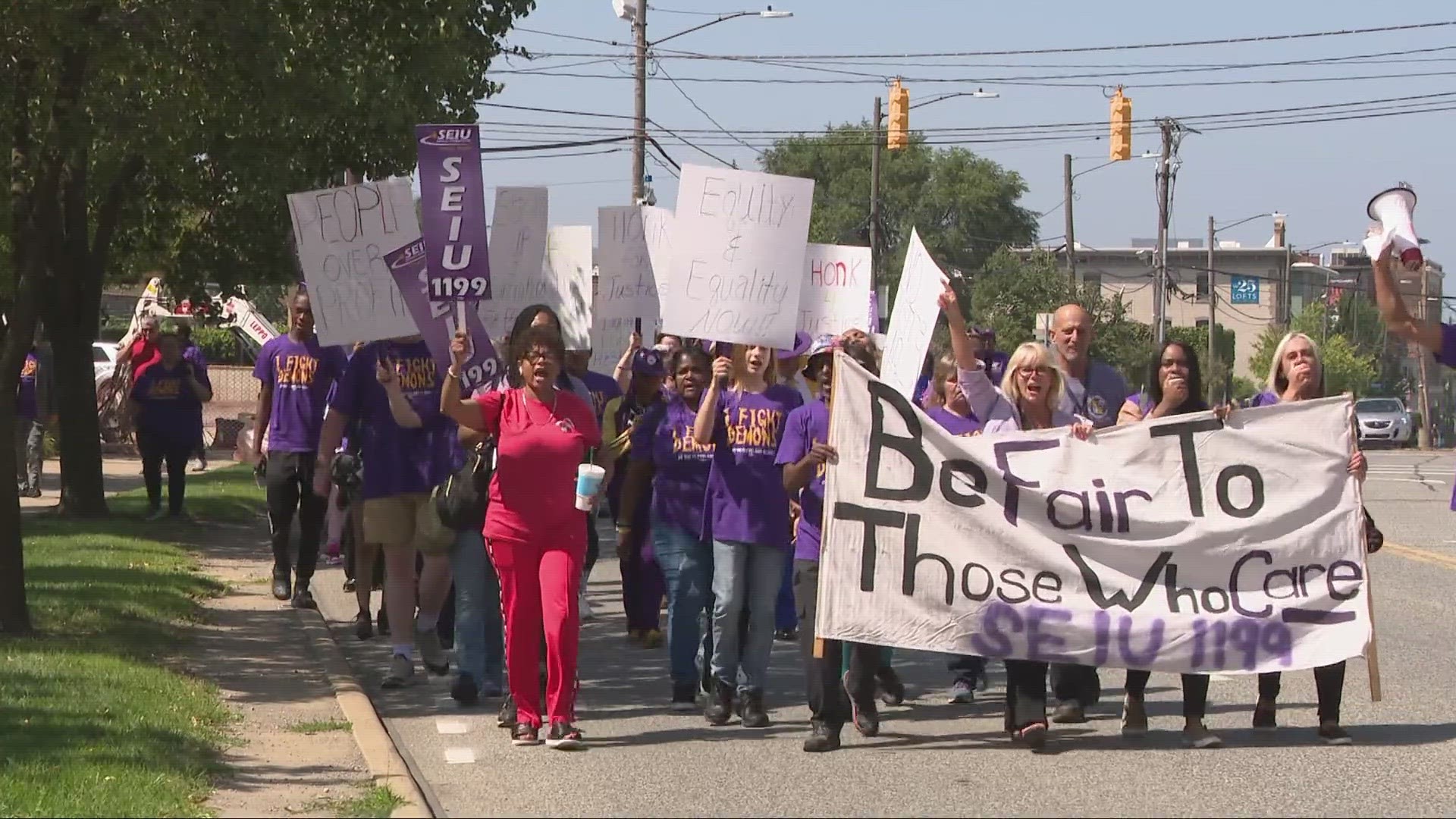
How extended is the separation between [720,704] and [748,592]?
0.53m

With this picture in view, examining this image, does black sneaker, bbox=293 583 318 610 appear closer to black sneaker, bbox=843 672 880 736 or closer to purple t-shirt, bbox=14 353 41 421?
black sneaker, bbox=843 672 880 736

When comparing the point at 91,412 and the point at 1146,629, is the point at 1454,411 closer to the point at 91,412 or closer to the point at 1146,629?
the point at 91,412

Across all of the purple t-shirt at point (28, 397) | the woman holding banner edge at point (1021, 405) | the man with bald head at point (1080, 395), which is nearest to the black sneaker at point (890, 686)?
the man with bald head at point (1080, 395)

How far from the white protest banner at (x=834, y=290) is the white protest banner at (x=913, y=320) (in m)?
3.49

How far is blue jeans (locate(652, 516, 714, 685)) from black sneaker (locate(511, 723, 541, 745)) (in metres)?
1.07

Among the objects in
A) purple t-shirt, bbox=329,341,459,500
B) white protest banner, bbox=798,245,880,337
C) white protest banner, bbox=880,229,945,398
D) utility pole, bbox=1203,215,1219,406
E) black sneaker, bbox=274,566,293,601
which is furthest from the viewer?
utility pole, bbox=1203,215,1219,406

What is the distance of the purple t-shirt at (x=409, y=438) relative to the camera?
9.91 meters

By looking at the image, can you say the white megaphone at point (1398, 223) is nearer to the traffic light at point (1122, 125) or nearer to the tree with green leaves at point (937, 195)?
the traffic light at point (1122, 125)

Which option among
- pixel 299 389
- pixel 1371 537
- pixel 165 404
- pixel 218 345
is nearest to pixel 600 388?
pixel 299 389

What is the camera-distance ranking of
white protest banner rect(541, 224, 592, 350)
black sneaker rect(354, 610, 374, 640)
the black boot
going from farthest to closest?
white protest banner rect(541, 224, 592, 350), black sneaker rect(354, 610, 374, 640), the black boot

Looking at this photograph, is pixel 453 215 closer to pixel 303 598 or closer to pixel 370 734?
pixel 370 734

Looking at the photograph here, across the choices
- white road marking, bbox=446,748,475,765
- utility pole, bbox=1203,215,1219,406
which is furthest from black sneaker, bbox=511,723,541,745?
utility pole, bbox=1203,215,1219,406

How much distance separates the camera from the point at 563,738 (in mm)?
8359

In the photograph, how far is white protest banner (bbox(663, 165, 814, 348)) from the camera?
9.27m
